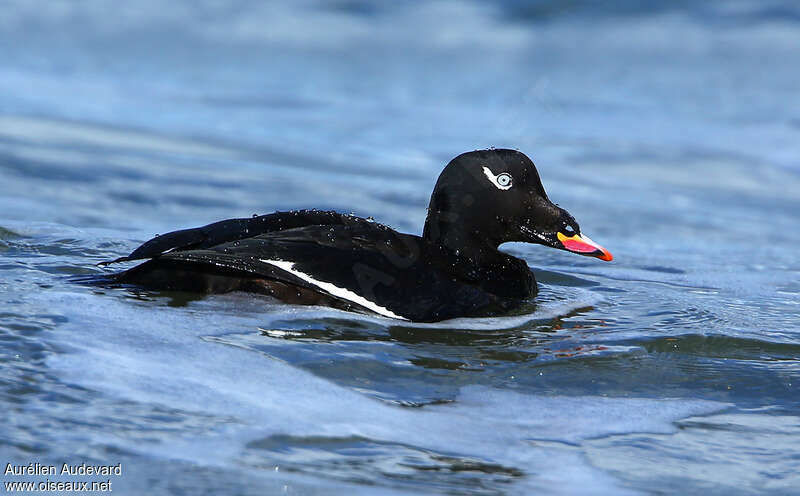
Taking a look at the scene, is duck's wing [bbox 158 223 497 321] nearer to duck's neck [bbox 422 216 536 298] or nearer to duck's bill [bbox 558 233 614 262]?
duck's neck [bbox 422 216 536 298]

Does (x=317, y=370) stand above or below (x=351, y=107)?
below

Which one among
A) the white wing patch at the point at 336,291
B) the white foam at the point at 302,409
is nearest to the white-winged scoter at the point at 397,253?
the white wing patch at the point at 336,291

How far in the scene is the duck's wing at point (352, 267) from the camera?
464cm

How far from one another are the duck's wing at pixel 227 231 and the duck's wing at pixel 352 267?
6.8 inches

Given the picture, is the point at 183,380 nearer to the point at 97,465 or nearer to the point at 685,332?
the point at 97,465

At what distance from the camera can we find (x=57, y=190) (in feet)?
27.2

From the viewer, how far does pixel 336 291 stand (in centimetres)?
472

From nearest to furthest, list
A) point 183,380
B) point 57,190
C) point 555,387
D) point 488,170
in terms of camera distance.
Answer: point 183,380 < point 555,387 < point 488,170 < point 57,190

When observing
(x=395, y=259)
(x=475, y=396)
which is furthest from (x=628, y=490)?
(x=395, y=259)

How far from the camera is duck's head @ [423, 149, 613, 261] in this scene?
5.44 m

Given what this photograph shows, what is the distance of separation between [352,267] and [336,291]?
0.39 ft

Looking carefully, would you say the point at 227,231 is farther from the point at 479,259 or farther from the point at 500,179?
the point at 500,179

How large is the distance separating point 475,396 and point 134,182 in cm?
527

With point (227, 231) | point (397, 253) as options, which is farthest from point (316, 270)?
point (227, 231)
